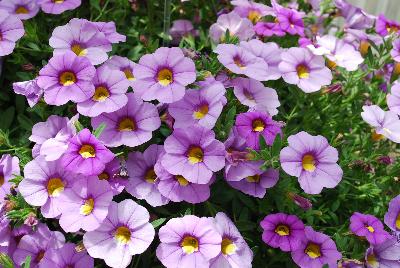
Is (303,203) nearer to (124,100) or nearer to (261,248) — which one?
(261,248)

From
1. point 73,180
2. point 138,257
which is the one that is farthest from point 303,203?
Answer: point 73,180

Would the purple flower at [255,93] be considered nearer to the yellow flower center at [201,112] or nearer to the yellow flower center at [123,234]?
the yellow flower center at [201,112]

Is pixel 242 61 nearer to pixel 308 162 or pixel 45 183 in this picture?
pixel 308 162

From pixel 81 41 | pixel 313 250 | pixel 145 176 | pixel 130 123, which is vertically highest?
pixel 81 41

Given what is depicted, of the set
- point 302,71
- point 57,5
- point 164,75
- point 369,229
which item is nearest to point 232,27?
point 302,71

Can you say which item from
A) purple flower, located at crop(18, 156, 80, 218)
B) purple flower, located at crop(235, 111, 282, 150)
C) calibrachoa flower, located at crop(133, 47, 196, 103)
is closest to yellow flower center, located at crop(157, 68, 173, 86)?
calibrachoa flower, located at crop(133, 47, 196, 103)
